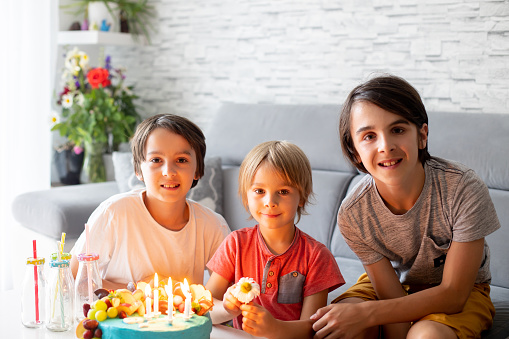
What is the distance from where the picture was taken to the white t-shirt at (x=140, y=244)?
1.93m

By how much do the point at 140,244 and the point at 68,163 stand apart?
199 centimetres

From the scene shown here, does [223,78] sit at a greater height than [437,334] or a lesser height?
greater

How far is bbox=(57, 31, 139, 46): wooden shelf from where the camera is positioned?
146 inches

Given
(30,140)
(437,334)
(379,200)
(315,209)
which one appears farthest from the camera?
(30,140)

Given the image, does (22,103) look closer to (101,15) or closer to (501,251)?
(101,15)

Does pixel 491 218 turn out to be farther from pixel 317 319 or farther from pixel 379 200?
pixel 317 319

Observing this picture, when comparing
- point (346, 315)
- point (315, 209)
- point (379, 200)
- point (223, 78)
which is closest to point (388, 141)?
point (379, 200)

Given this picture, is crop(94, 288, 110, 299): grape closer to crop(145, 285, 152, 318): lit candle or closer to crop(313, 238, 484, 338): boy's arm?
crop(145, 285, 152, 318): lit candle

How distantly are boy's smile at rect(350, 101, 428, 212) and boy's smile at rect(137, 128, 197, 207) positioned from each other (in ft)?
1.83

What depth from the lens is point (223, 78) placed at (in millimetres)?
3648

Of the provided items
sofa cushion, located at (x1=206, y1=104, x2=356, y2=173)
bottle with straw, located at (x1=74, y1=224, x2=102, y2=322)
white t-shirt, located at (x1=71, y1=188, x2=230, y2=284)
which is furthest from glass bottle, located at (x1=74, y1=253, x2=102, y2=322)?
sofa cushion, located at (x1=206, y1=104, x2=356, y2=173)

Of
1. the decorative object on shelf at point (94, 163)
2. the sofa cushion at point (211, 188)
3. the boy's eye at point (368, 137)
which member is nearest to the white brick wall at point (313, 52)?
the decorative object on shelf at point (94, 163)

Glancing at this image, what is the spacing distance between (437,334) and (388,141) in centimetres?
53

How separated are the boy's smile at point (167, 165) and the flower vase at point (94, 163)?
5.83ft
